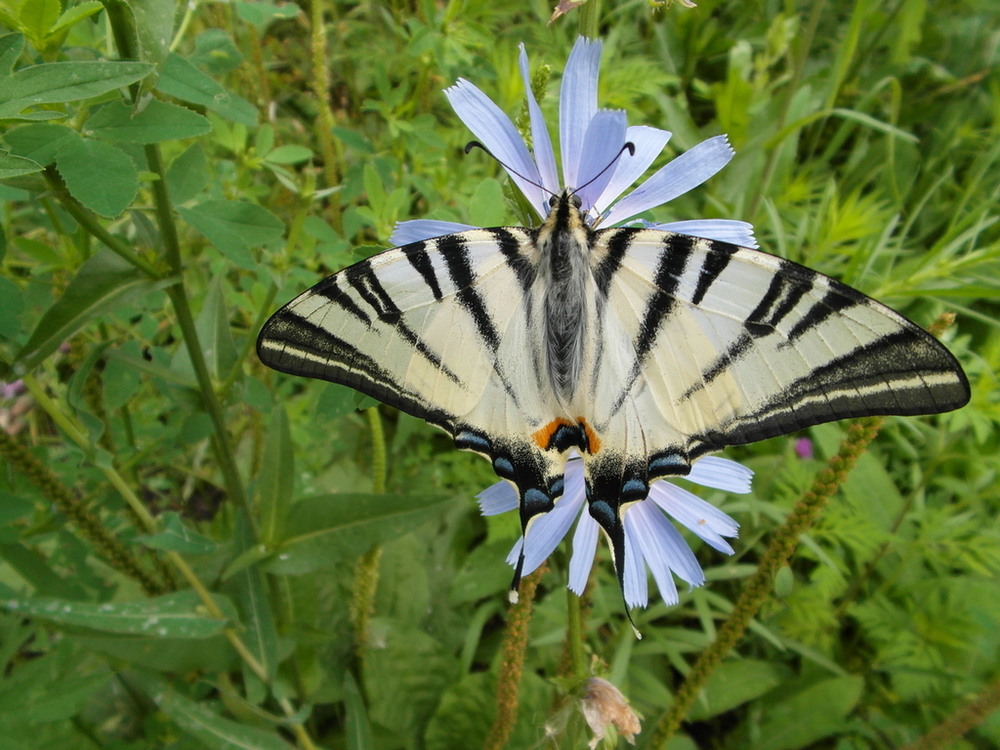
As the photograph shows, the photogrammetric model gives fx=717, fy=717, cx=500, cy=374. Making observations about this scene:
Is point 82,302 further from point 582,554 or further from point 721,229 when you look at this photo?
point 721,229

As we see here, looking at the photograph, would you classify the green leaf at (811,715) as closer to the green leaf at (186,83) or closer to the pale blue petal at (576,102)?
the pale blue petal at (576,102)

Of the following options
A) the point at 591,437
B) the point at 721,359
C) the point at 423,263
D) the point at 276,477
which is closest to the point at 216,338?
the point at 276,477

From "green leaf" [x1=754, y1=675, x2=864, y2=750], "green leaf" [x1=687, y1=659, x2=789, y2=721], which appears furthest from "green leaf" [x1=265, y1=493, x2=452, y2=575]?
→ "green leaf" [x1=754, y1=675, x2=864, y2=750]

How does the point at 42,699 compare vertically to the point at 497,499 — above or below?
below

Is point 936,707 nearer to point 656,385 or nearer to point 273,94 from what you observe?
point 656,385

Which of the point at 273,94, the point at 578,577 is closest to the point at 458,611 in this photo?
the point at 578,577
